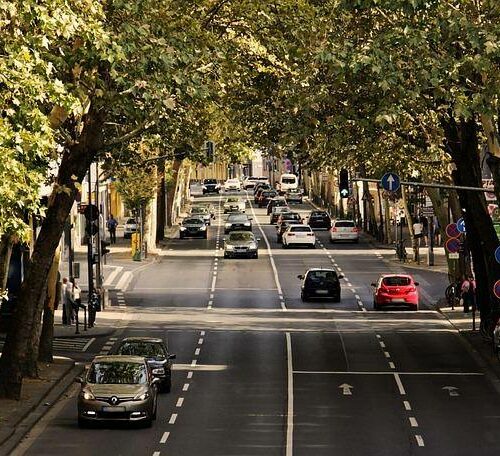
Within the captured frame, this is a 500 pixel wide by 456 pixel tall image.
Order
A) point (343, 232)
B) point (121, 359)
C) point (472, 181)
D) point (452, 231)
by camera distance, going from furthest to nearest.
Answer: point (343, 232) → point (452, 231) → point (472, 181) → point (121, 359)

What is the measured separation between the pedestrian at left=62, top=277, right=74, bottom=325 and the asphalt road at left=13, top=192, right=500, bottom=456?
6.06 ft

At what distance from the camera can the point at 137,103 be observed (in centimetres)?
3656

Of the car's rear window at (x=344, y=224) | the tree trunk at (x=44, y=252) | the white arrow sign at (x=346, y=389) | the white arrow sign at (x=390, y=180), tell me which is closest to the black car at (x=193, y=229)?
the car's rear window at (x=344, y=224)

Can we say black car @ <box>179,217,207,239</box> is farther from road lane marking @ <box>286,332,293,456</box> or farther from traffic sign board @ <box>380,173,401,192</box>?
traffic sign board @ <box>380,173,401,192</box>

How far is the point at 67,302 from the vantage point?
188ft

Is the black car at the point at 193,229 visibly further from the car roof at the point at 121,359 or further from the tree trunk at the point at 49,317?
the car roof at the point at 121,359

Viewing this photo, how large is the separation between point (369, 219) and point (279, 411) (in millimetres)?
73396

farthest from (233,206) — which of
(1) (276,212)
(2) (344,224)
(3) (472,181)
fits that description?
(3) (472,181)

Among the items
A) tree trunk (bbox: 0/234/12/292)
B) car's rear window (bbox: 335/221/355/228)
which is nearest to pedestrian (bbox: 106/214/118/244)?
car's rear window (bbox: 335/221/355/228)

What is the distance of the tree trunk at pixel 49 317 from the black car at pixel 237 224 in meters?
56.5

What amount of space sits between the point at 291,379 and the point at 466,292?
18.9m

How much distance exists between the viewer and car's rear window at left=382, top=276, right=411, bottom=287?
63.2 metres

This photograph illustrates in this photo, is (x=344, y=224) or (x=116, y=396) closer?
(x=116, y=396)

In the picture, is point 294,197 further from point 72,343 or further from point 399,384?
point 399,384
